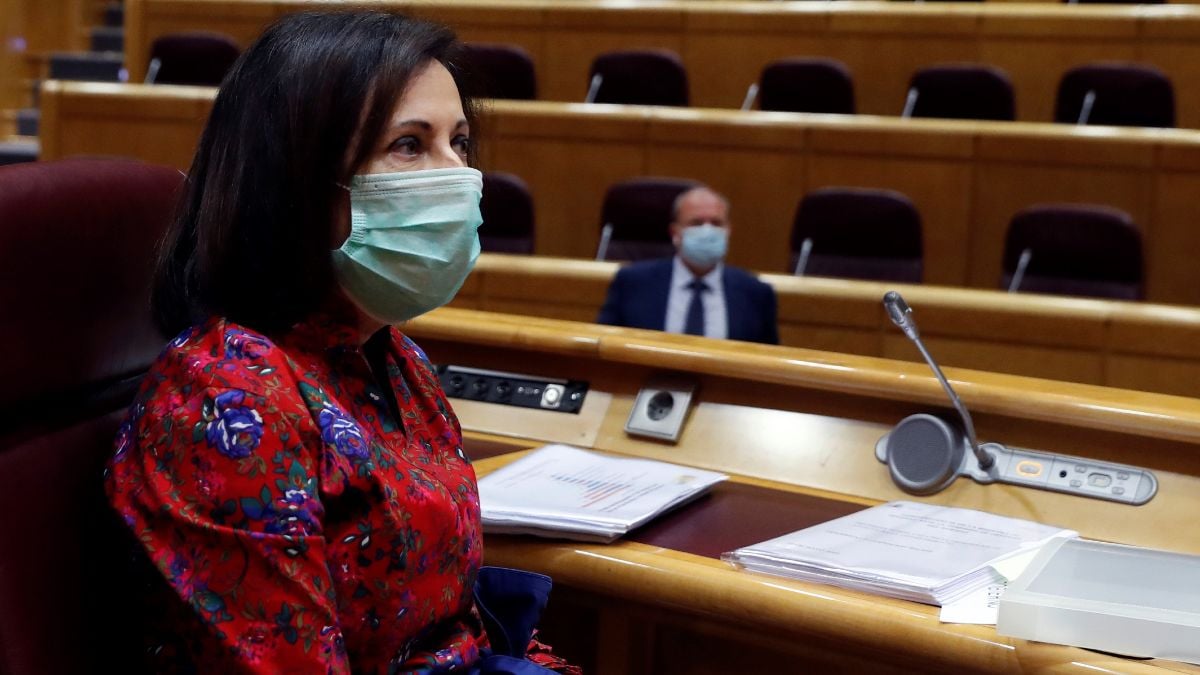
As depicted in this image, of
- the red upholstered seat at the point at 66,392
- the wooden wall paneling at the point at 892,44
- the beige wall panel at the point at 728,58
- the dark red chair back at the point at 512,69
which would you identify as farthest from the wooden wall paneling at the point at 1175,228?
the red upholstered seat at the point at 66,392

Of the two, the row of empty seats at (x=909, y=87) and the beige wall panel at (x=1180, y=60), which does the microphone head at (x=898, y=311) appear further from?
the beige wall panel at (x=1180, y=60)

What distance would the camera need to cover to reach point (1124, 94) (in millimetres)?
2201

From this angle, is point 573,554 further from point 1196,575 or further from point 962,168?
point 962,168

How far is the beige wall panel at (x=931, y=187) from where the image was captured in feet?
7.06

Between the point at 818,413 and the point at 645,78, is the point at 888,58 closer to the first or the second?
the point at 645,78

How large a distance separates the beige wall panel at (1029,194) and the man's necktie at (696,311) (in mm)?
613

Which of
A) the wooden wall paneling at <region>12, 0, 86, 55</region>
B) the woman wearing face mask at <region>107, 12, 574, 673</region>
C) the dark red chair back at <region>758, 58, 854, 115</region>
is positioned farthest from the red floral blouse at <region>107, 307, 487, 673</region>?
the wooden wall paneling at <region>12, 0, 86, 55</region>

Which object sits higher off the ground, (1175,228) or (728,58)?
(728,58)

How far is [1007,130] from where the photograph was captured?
209cm

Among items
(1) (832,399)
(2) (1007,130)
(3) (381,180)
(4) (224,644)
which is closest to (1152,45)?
(2) (1007,130)

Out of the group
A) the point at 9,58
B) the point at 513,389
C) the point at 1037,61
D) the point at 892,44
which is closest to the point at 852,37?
the point at 892,44

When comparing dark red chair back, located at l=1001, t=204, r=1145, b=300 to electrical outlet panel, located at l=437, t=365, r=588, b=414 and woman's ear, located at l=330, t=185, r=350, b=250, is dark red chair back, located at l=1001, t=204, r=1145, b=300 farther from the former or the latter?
woman's ear, located at l=330, t=185, r=350, b=250

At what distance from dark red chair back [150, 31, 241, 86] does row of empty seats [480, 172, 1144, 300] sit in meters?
0.82

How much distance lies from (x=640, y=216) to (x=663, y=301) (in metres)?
0.35
